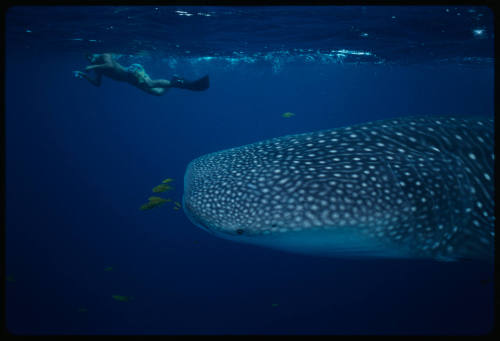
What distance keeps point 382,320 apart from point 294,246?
1031 centimetres

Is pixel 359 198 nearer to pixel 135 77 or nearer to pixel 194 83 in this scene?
pixel 194 83

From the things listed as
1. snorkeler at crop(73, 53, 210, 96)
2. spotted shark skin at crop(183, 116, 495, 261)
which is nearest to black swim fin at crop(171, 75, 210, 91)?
snorkeler at crop(73, 53, 210, 96)

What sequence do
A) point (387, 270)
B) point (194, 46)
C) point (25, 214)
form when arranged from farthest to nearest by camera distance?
1. point (25, 214)
2. point (194, 46)
3. point (387, 270)

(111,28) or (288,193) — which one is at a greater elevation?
(111,28)

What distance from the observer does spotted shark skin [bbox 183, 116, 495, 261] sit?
106 inches

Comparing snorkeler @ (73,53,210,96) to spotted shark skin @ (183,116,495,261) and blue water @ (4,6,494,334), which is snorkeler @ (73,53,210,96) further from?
spotted shark skin @ (183,116,495,261)

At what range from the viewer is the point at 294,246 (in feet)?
9.12

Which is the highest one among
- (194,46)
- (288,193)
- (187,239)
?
(194,46)

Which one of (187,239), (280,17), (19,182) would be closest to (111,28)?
(280,17)

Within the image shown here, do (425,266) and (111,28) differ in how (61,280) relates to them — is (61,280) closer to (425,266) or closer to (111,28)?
(111,28)

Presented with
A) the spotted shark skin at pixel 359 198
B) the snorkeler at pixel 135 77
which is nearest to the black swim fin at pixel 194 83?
the snorkeler at pixel 135 77

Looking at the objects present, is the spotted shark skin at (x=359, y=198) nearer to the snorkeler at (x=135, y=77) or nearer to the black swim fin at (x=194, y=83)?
the black swim fin at (x=194, y=83)

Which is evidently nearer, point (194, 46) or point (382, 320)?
point (382, 320)

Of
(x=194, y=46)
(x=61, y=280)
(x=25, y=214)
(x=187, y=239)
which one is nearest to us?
(x=61, y=280)
